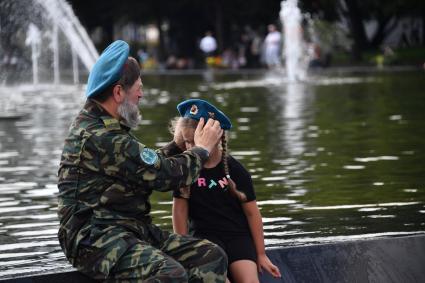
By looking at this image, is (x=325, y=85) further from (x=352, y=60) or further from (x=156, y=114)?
(x=352, y=60)

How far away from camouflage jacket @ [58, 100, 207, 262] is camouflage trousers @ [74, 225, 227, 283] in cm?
7

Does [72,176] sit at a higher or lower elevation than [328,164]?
higher

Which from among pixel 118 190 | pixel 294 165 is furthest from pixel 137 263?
pixel 294 165

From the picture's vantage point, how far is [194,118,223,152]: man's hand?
6301 millimetres

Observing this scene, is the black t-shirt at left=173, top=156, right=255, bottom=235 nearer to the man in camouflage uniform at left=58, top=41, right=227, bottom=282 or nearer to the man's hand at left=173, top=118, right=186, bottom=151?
the man's hand at left=173, top=118, right=186, bottom=151

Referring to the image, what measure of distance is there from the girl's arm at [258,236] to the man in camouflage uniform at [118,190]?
72 centimetres

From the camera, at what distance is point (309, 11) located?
219 ft

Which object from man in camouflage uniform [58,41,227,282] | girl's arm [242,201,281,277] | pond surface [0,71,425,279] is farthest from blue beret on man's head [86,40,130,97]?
pond surface [0,71,425,279]

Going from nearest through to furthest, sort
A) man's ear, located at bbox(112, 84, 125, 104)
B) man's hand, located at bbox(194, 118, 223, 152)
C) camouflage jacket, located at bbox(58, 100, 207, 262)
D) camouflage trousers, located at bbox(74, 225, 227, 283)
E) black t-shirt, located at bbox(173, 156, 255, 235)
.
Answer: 1. camouflage trousers, located at bbox(74, 225, 227, 283)
2. camouflage jacket, located at bbox(58, 100, 207, 262)
3. man's ear, located at bbox(112, 84, 125, 104)
4. man's hand, located at bbox(194, 118, 223, 152)
5. black t-shirt, located at bbox(173, 156, 255, 235)

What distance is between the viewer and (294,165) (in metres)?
14.7

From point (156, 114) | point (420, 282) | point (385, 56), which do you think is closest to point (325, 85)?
Result: point (156, 114)

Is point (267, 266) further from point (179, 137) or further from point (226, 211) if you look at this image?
point (179, 137)

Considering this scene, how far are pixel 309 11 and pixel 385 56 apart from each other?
1222 cm

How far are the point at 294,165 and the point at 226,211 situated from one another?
7.86 metres
